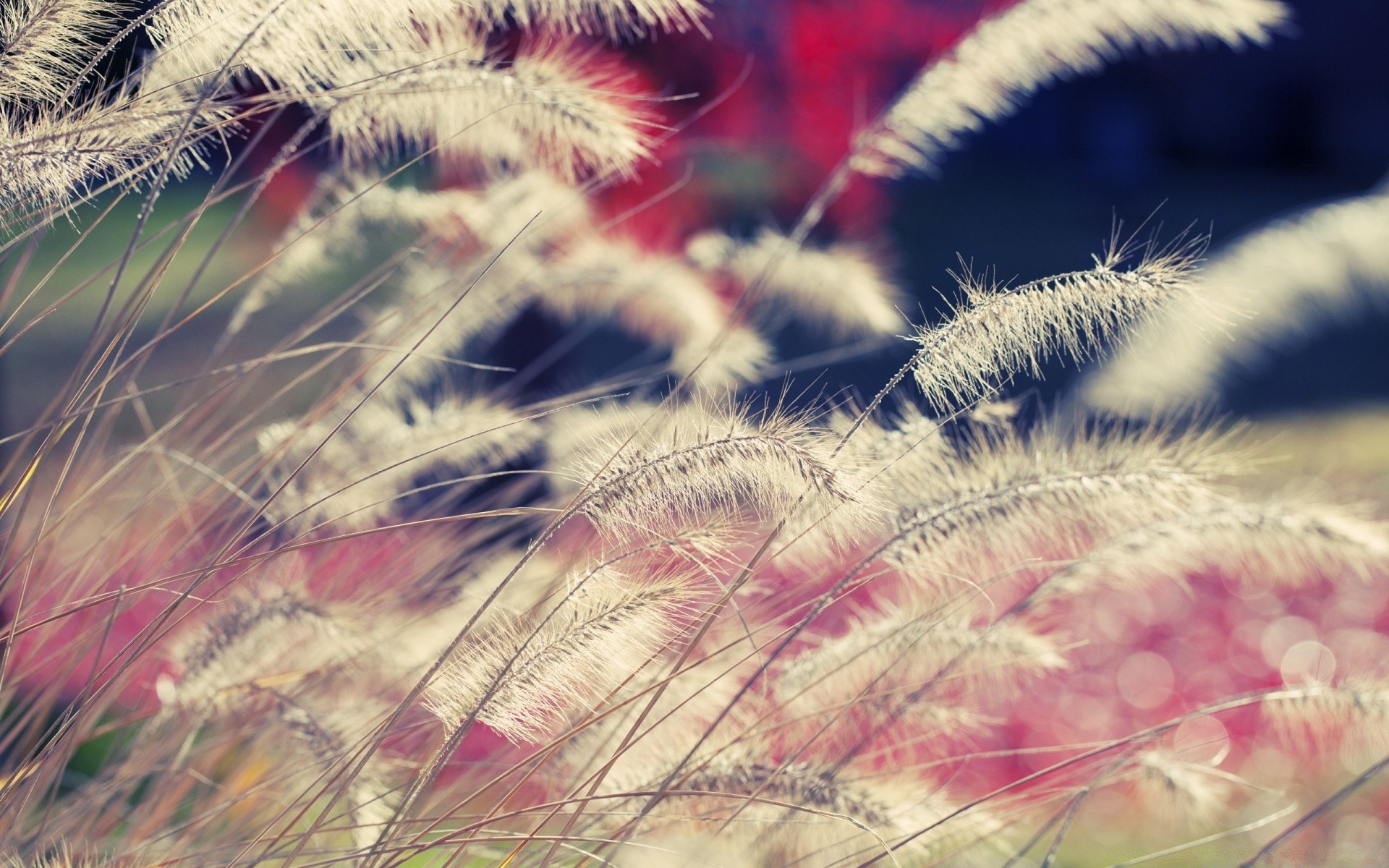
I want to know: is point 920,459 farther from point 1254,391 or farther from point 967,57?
point 1254,391

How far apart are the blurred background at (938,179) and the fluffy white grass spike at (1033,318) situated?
0.07 meters

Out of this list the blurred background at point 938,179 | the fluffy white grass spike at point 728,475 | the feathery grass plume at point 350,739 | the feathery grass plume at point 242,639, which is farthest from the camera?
the blurred background at point 938,179

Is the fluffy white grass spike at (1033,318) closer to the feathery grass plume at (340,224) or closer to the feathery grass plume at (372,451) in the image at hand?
the feathery grass plume at (372,451)

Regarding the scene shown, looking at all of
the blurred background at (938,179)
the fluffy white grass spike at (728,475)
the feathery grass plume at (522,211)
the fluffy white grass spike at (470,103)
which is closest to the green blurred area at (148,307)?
the blurred background at (938,179)

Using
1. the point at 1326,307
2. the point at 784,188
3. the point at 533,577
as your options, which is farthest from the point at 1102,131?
the point at 533,577

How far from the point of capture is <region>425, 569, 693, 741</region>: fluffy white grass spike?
1.25 meters

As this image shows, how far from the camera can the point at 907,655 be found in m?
1.67

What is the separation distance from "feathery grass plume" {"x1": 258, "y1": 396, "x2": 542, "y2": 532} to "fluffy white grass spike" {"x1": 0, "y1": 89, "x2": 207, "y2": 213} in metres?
0.57

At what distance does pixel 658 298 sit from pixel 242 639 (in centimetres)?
129

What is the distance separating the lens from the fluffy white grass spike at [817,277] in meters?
2.31

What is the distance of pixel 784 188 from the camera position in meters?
6.30

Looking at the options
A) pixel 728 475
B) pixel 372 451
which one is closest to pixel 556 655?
pixel 728 475

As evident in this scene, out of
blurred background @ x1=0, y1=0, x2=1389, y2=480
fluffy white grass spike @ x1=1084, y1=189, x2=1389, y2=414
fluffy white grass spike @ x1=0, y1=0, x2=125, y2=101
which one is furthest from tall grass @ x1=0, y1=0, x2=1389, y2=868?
fluffy white grass spike @ x1=1084, y1=189, x2=1389, y2=414

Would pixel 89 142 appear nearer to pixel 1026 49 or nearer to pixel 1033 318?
pixel 1033 318
